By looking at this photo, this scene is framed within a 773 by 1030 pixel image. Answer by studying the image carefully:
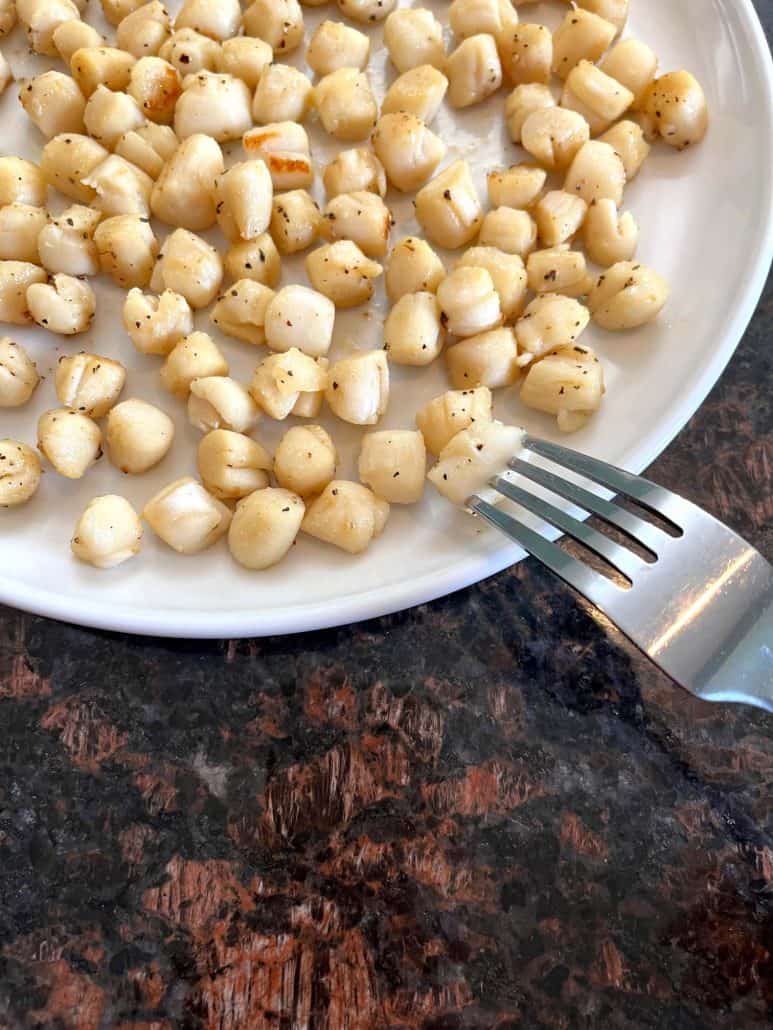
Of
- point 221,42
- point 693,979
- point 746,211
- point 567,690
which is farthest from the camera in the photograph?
point 221,42

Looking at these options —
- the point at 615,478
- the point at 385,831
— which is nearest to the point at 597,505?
the point at 615,478

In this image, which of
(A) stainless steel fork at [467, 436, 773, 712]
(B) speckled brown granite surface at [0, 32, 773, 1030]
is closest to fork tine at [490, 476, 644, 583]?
(A) stainless steel fork at [467, 436, 773, 712]

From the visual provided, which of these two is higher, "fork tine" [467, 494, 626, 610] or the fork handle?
the fork handle

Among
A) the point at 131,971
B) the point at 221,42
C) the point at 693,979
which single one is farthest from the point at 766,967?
the point at 221,42

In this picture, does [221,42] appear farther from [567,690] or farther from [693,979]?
[693,979]

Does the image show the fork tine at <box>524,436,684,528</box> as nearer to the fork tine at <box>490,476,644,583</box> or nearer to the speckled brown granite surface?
the fork tine at <box>490,476,644,583</box>

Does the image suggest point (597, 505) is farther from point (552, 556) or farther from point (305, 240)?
point (305, 240)
